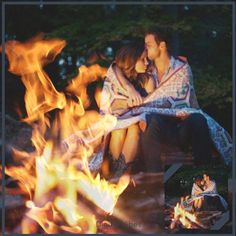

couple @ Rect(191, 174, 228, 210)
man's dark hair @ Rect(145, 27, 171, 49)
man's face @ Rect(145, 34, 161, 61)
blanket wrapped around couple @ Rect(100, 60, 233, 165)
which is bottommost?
couple @ Rect(191, 174, 228, 210)

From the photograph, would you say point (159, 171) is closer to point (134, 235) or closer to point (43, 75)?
point (134, 235)

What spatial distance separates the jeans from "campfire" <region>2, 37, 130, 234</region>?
34cm

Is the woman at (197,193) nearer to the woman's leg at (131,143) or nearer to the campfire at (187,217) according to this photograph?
the campfire at (187,217)

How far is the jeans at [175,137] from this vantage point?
6203 millimetres

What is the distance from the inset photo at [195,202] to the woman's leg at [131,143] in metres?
0.44

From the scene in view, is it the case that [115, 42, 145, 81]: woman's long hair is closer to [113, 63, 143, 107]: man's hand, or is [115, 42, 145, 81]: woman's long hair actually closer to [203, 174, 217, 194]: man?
[113, 63, 143, 107]: man's hand

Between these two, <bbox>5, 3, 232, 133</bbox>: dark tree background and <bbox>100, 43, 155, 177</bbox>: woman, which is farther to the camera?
<bbox>5, 3, 232, 133</bbox>: dark tree background

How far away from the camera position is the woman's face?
6.28 m

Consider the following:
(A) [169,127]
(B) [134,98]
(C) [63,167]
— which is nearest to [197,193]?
(A) [169,127]

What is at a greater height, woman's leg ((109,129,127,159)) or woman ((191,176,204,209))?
woman's leg ((109,129,127,159))

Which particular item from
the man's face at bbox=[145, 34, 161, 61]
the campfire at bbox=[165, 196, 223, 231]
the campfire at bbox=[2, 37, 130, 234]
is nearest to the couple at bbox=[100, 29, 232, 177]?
the man's face at bbox=[145, 34, 161, 61]

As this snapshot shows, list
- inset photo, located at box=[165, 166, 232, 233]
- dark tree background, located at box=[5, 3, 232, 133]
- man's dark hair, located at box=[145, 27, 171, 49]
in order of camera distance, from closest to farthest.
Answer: inset photo, located at box=[165, 166, 232, 233]
man's dark hair, located at box=[145, 27, 171, 49]
dark tree background, located at box=[5, 3, 232, 133]

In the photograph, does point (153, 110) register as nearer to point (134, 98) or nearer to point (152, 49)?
point (134, 98)

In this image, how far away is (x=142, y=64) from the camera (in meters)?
6.29
